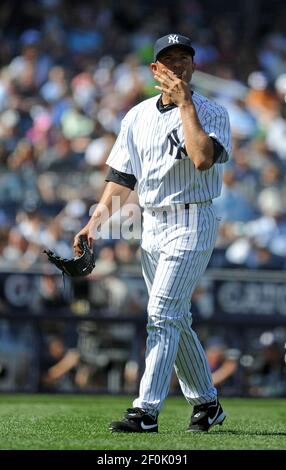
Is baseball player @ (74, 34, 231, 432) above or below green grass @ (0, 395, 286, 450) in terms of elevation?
above

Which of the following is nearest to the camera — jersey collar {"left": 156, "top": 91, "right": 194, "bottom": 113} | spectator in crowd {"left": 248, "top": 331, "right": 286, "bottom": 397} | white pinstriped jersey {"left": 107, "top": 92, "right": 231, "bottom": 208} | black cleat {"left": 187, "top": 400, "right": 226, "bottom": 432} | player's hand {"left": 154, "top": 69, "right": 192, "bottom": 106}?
player's hand {"left": 154, "top": 69, "right": 192, "bottom": 106}

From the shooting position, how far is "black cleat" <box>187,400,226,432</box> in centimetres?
584

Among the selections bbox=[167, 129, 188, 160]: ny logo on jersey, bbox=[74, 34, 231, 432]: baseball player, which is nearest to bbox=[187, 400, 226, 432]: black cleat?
bbox=[74, 34, 231, 432]: baseball player

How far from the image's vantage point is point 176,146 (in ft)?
18.4

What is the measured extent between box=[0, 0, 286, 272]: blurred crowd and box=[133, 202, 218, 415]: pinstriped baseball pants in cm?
550

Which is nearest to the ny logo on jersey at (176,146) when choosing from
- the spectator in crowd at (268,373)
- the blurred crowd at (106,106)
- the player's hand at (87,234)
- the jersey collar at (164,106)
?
the jersey collar at (164,106)

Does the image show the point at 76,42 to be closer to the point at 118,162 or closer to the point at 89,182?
the point at 89,182

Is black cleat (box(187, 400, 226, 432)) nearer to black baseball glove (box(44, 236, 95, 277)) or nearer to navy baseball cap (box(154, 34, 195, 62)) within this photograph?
black baseball glove (box(44, 236, 95, 277))

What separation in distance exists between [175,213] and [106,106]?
10105 millimetres

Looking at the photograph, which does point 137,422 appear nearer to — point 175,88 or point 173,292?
point 173,292

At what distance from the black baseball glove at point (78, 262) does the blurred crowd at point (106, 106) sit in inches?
204
